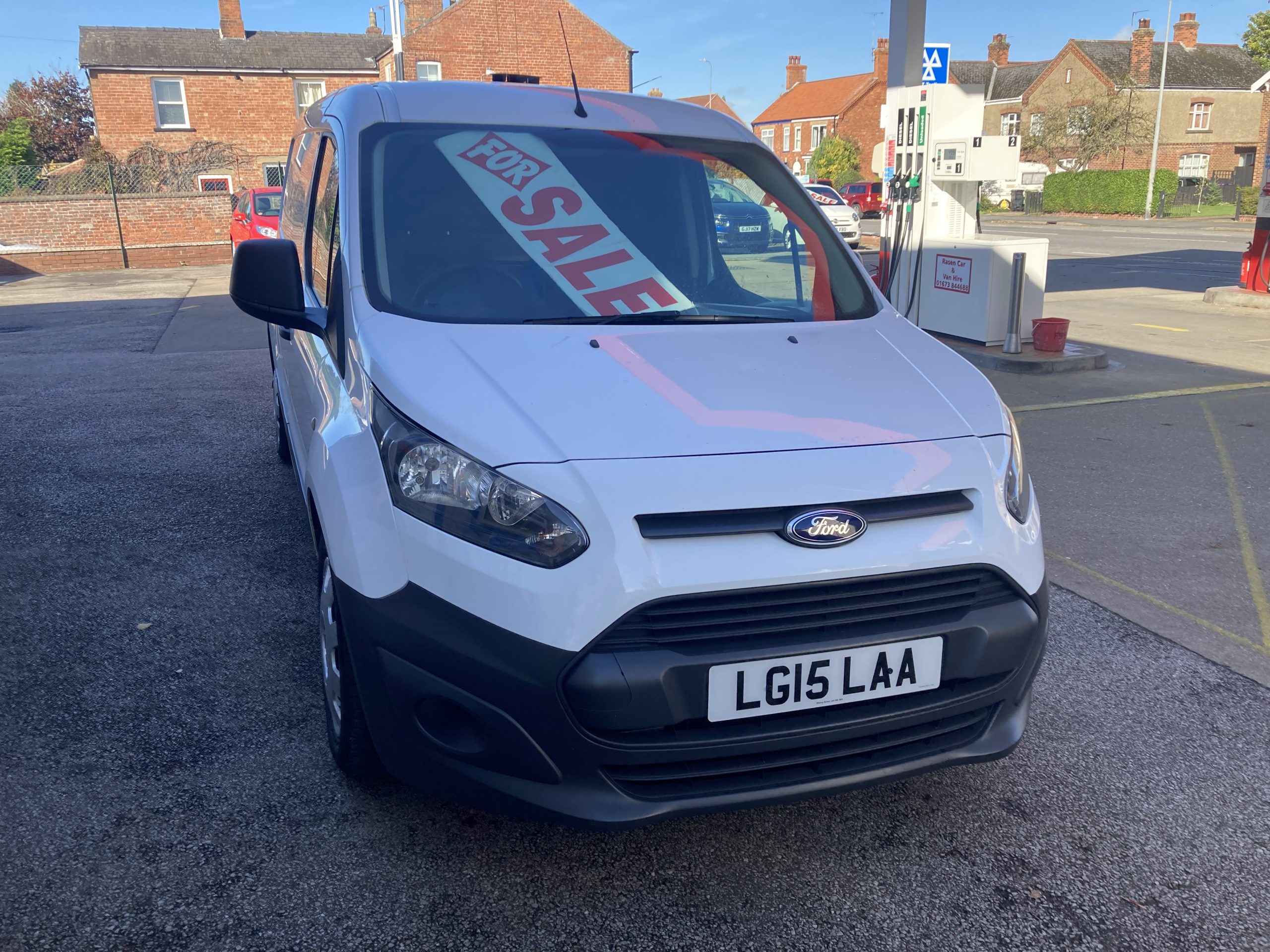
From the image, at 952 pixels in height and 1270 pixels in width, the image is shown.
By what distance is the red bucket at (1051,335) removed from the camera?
9.33 metres

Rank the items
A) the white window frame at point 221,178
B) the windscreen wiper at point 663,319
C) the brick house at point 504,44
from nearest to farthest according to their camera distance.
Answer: the windscreen wiper at point 663,319
the white window frame at point 221,178
the brick house at point 504,44

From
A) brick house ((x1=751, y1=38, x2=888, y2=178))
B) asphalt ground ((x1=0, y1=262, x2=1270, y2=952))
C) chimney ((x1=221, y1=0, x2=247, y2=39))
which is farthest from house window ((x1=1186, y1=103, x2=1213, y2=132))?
asphalt ground ((x1=0, y1=262, x2=1270, y2=952))

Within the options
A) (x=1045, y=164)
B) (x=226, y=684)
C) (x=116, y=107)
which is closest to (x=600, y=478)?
(x=226, y=684)

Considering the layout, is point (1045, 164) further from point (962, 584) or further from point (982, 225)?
point (962, 584)

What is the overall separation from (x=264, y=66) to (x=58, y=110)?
17302 millimetres

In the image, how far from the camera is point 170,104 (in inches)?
1336

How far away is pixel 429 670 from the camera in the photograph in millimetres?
2205

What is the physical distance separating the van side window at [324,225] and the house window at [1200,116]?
6340 cm

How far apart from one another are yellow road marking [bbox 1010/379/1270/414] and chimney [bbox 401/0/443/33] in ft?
112

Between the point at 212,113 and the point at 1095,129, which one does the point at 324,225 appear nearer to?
the point at 212,113

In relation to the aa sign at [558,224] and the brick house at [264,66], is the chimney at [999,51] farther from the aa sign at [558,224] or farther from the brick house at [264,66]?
the aa sign at [558,224]

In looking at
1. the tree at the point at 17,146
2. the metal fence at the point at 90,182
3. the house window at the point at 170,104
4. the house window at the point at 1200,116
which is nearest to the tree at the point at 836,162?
the house window at the point at 1200,116

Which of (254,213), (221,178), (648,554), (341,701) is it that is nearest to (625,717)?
(648,554)

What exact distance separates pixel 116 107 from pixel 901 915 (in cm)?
3786
